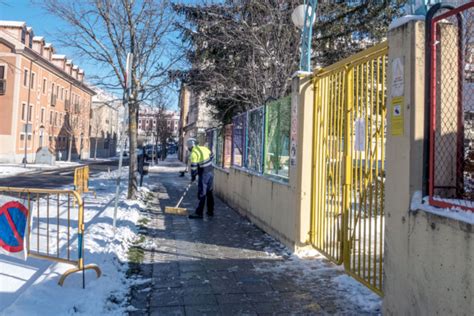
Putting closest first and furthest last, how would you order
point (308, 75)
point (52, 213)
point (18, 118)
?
point (308, 75) → point (52, 213) → point (18, 118)

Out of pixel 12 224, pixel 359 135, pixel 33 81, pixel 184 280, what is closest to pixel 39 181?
pixel 12 224

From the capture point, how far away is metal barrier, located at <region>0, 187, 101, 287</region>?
183 inches

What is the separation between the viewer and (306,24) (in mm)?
7008

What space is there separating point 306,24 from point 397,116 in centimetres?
392

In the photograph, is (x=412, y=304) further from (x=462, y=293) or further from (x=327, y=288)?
(x=327, y=288)

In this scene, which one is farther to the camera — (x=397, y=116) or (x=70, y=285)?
(x=70, y=285)

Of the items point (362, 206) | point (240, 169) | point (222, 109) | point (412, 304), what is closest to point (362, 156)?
point (362, 206)

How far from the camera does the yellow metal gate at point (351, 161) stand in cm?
436

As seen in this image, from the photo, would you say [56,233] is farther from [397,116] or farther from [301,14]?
[397,116]

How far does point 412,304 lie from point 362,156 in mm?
1830

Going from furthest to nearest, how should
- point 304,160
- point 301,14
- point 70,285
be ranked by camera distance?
point 301,14 < point 304,160 < point 70,285

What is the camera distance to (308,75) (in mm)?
6195

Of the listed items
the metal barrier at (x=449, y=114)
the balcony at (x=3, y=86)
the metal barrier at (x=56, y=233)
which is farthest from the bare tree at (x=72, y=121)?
the metal barrier at (x=449, y=114)

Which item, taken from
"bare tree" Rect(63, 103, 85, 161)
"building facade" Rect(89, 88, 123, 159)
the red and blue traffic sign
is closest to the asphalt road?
the red and blue traffic sign
